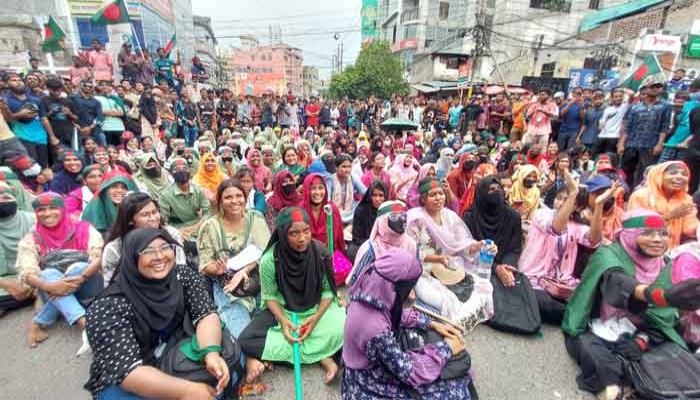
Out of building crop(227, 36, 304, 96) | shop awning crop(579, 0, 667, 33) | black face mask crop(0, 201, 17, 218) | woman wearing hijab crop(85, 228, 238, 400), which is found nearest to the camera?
woman wearing hijab crop(85, 228, 238, 400)

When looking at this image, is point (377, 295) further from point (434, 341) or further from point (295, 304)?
point (295, 304)

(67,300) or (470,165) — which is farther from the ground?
(470,165)

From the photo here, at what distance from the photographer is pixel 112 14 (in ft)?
32.7

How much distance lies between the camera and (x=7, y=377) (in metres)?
2.35

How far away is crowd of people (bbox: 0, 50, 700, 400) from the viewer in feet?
5.97

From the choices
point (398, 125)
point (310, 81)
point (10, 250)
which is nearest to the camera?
point (10, 250)

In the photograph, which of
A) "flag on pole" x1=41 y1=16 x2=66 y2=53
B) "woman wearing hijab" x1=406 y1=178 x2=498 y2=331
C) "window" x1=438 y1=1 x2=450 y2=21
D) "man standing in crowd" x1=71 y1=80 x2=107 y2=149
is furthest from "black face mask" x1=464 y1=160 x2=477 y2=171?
"window" x1=438 y1=1 x2=450 y2=21

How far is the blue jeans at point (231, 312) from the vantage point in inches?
104

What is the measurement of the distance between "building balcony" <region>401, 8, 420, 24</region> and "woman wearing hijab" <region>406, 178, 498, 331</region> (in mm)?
34557

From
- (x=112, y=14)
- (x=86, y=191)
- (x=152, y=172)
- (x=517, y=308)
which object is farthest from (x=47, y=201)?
(x=112, y=14)

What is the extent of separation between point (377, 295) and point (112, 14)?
41.3 feet

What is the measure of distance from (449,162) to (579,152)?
2.55 metres

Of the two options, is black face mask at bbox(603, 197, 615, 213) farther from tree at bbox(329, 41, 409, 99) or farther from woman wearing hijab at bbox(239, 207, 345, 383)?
tree at bbox(329, 41, 409, 99)

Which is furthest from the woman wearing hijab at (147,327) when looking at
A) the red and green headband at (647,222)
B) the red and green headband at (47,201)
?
the red and green headband at (647,222)
